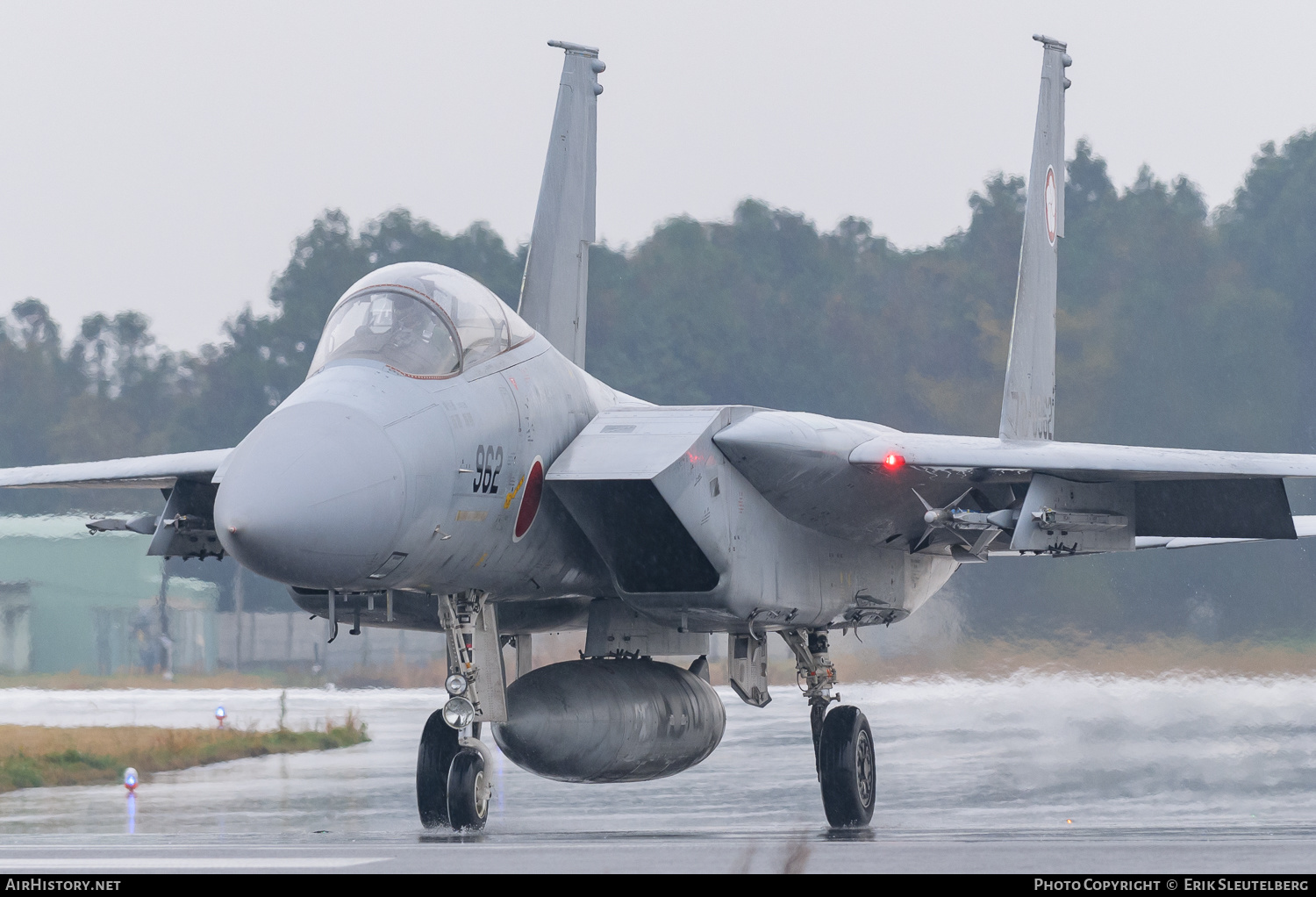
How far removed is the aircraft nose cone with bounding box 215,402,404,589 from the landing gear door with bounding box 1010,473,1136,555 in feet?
11.8

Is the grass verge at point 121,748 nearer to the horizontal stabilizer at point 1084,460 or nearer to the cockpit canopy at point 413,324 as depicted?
the cockpit canopy at point 413,324

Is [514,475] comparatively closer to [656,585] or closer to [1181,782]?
[656,585]

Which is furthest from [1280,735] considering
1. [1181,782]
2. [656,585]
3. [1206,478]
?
[656,585]

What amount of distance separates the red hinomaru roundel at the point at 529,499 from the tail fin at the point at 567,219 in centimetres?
415

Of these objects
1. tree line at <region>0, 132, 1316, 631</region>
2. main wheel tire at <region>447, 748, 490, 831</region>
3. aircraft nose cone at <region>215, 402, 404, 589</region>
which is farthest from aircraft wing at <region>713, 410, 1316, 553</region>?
tree line at <region>0, 132, 1316, 631</region>

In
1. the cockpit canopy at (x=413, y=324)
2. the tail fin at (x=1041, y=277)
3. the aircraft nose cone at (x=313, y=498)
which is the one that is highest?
the tail fin at (x=1041, y=277)

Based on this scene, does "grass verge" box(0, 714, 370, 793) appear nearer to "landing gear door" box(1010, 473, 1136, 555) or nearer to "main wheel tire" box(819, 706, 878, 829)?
"main wheel tire" box(819, 706, 878, 829)

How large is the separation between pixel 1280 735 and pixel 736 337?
42.5 feet

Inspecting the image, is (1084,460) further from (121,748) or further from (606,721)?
(121,748)

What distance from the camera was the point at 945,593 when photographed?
16.6 meters

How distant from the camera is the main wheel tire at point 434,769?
32.3 feet

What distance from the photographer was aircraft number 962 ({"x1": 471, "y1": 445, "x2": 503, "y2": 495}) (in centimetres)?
767

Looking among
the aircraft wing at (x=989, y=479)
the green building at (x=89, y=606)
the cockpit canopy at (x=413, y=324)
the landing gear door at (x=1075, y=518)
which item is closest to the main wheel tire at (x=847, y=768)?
the aircraft wing at (x=989, y=479)

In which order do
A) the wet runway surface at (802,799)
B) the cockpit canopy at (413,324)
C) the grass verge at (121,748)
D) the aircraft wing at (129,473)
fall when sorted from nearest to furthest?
the wet runway surface at (802,799), the cockpit canopy at (413,324), the aircraft wing at (129,473), the grass verge at (121,748)
